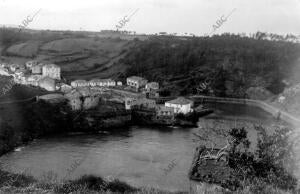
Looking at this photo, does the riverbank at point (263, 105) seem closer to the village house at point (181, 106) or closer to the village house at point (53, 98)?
the village house at point (181, 106)

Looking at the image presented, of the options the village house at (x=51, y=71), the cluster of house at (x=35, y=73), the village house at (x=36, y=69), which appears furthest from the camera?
the village house at (x=36, y=69)

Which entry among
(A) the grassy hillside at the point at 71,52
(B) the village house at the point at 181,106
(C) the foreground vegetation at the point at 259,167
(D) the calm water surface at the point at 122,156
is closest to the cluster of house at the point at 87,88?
(B) the village house at the point at 181,106

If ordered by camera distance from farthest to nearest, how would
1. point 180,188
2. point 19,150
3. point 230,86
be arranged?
1. point 230,86
2. point 19,150
3. point 180,188

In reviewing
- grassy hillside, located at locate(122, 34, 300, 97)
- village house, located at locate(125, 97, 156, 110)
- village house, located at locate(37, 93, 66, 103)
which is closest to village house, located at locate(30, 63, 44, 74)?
grassy hillside, located at locate(122, 34, 300, 97)

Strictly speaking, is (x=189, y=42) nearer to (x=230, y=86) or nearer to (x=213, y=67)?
(x=213, y=67)

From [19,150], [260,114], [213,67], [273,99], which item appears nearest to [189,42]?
[213,67]

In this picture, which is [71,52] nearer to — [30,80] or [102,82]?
[102,82]

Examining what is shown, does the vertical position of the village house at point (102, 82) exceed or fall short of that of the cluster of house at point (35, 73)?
it falls short
